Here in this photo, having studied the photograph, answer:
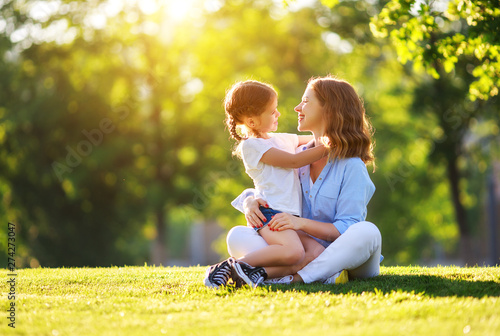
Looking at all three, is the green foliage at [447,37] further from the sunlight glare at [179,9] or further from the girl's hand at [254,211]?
the sunlight glare at [179,9]

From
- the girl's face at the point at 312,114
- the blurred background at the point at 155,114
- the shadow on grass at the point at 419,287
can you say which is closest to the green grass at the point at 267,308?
the shadow on grass at the point at 419,287

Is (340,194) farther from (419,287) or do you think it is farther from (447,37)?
(447,37)

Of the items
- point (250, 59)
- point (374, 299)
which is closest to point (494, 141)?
point (250, 59)

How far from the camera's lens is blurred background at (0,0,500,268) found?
19.9 m

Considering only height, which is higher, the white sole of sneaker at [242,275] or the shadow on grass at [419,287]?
the white sole of sneaker at [242,275]

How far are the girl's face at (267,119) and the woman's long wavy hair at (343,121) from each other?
18.2 inches

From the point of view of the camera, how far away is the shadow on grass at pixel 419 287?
4.49 m

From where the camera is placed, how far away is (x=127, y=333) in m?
3.32

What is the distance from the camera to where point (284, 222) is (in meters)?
5.08

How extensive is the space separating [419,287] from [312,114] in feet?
5.90

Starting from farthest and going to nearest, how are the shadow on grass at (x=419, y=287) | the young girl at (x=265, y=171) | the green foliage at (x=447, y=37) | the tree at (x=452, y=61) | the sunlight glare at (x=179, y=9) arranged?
the sunlight glare at (x=179, y=9) < the tree at (x=452, y=61) < the green foliage at (x=447, y=37) < the young girl at (x=265, y=171) < the shadow on grass at (x=419, y=287)

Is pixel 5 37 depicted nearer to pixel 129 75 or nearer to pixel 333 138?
pixel 129 75

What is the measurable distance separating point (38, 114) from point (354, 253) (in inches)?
660

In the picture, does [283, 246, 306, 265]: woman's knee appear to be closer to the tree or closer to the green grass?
the green grass
